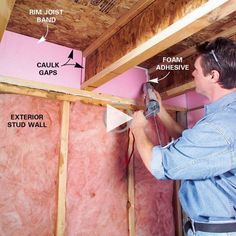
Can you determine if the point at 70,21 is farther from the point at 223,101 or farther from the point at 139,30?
the point at 223,101

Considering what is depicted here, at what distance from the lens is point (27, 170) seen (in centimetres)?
138

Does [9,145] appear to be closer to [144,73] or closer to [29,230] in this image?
[29,230]

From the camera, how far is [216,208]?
97 centimetres

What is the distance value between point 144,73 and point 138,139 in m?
1.02

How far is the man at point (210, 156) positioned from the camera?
91 centimetres

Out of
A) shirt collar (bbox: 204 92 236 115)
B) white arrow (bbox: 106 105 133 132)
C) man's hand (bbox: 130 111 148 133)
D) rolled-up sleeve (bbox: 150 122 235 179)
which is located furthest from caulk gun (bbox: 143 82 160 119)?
rolled-up sleeve (bbox: 150 122 235 179)

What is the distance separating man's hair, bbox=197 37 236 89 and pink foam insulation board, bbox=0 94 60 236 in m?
0.95

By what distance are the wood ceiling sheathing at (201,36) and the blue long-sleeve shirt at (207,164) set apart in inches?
22.7

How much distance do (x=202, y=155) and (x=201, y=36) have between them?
36.6 inches

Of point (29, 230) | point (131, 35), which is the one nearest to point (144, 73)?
point (131, 35)

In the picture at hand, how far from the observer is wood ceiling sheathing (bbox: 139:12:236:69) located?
1.39 meters

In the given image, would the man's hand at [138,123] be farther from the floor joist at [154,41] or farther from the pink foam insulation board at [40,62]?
the pink foam insulation board at [40,62]

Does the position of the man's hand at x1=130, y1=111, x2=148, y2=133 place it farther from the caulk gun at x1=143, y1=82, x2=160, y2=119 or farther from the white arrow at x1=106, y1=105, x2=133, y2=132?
the white arrow at x1=106, y1=105, x2=133, y2=132

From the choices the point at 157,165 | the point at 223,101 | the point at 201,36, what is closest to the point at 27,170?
the point at 157,165
